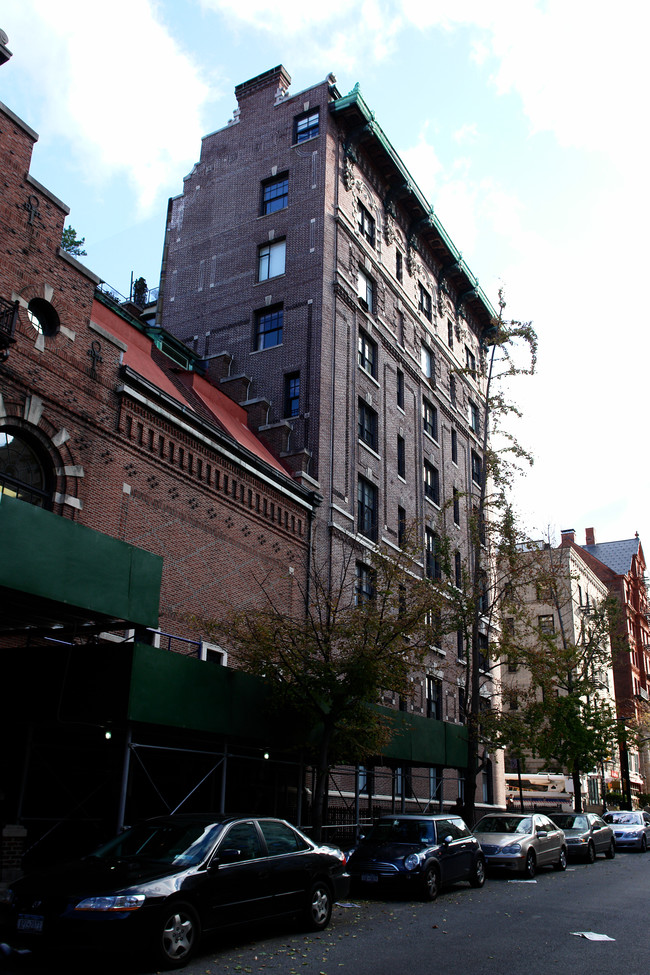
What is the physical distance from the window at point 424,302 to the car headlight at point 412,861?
28017mm

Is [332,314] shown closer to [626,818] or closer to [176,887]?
[176,887]

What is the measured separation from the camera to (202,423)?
20297 mm

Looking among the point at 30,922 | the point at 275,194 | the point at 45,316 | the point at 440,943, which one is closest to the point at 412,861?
the point at 440,943

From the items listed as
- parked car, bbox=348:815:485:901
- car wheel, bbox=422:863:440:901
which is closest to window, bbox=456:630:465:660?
parked car, bbox=348:815:485:901

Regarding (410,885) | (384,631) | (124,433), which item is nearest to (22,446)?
(124,433)

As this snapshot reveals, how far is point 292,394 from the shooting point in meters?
28.3

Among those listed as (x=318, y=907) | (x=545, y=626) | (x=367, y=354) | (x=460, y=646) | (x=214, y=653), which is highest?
(x=367, y=354)

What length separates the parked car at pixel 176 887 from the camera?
8.28 m

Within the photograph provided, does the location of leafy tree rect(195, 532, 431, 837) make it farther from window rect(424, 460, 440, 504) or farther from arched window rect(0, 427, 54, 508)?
window rect(424, 460, 440, 504)

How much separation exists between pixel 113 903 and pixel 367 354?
1018 inches

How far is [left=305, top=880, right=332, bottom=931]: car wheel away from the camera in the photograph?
1106cm

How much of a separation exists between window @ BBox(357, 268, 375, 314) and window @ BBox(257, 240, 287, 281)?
128 inches

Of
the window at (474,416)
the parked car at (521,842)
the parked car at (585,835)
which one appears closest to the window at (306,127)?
the window at (474,416)

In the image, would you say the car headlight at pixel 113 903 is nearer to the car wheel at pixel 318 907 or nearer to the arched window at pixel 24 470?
the car wheel at pixel 318 907
